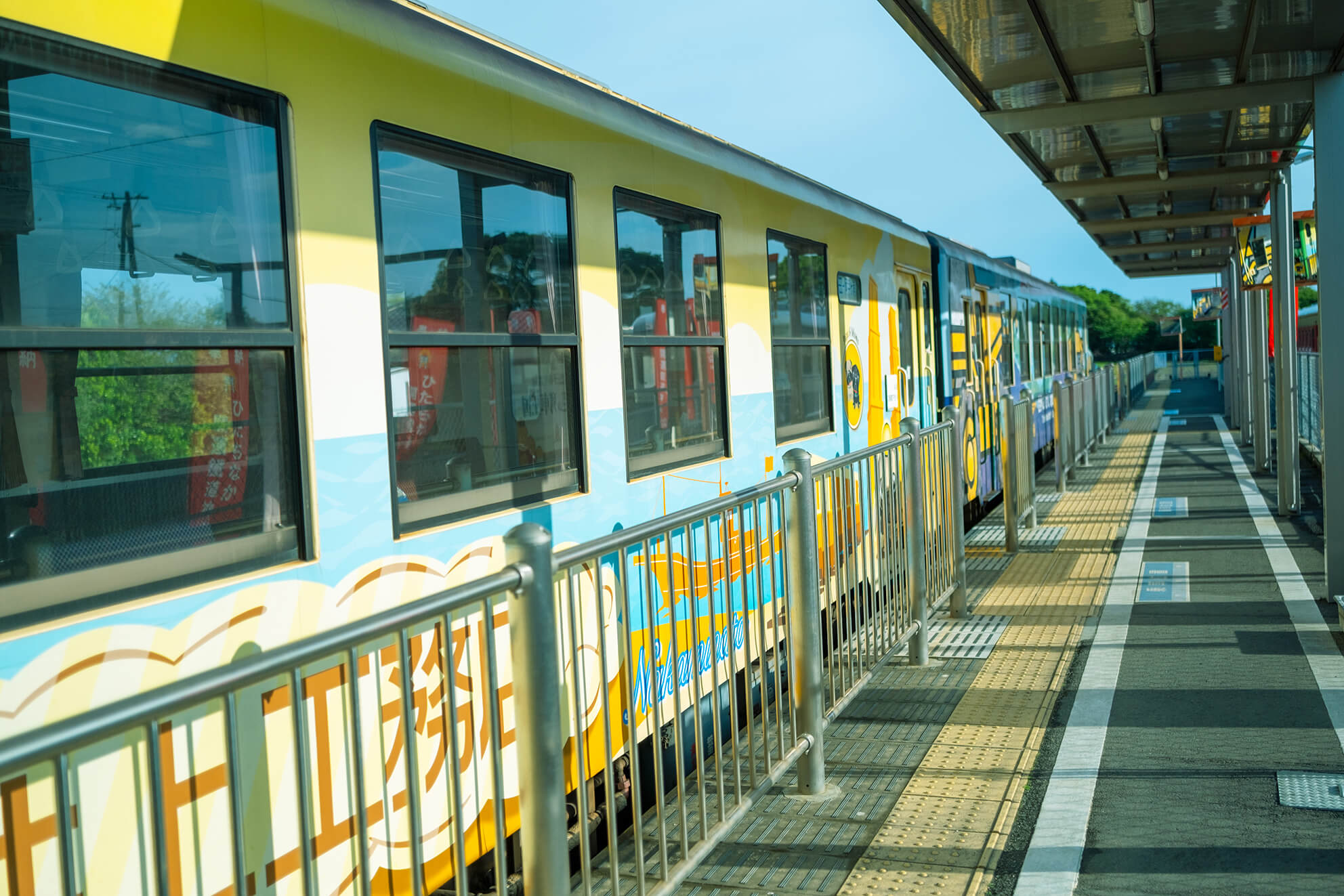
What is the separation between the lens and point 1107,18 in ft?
21.7

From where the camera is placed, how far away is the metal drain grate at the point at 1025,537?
31.7 ft

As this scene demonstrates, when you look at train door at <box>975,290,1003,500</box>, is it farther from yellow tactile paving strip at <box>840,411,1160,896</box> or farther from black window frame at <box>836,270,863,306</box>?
black window frame at <box>836,270,863,306</box>

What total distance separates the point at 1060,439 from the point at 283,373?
11.7 metres

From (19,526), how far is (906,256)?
743 centimetres

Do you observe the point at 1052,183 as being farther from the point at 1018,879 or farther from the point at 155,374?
the point at 155,374

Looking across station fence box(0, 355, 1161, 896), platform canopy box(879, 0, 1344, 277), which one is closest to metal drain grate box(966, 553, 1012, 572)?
station fence box(0, 355, 1161, 896)

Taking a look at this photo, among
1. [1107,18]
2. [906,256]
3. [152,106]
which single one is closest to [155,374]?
[152,106]

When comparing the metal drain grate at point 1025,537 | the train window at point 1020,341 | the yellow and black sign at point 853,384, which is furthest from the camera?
the train window at point 1020,341

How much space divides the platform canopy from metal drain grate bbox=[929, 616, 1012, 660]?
3.54 m

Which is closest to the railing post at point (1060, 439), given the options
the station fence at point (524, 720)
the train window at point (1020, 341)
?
the train window at point (1020, 341)

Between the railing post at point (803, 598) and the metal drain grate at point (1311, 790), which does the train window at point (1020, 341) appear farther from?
the railing post at point (803, 598)

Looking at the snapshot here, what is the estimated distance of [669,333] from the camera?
190 inches

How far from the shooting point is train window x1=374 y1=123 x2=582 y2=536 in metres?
3.29

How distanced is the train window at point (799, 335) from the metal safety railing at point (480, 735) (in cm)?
107
